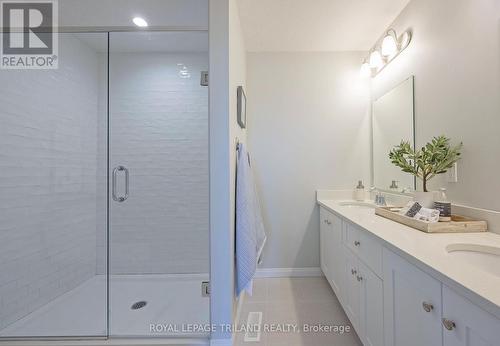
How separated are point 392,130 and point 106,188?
2707 mm

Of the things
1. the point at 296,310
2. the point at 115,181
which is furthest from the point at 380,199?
the point at 115,181

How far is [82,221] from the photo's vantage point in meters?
2.23

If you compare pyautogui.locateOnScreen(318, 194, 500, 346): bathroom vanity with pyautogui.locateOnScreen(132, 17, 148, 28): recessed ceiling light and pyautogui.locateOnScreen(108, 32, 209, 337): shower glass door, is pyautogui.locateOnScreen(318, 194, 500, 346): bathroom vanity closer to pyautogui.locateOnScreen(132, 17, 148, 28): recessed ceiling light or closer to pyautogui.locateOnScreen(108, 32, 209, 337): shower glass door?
pyautogui.locateOnScreen(108, 32, 209, 337): shower glass door

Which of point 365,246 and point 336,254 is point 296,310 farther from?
point 365,246

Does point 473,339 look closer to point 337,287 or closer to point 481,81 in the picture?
point 481,81

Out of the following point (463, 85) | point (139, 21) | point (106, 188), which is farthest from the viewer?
point (106, 188)

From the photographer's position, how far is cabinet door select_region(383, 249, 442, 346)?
79 centimetres

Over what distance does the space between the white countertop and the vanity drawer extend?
0.06m

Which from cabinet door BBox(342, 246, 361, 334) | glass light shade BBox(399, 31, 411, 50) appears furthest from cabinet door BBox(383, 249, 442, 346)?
glass light shade BBox(399, 31, 411, 50)

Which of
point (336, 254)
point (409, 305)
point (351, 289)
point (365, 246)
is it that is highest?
point (365, 246)

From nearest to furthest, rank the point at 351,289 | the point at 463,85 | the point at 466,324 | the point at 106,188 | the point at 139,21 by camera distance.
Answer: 1. the point at 466,324
2. the point at 463,85
3. the point at 351,289
4. the point at 139,21
5. the point at 106,188

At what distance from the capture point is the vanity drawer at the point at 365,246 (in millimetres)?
1187

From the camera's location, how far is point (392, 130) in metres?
2.13

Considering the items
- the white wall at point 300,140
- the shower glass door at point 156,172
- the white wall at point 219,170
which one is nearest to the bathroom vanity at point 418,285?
the white wall at point 219,170
